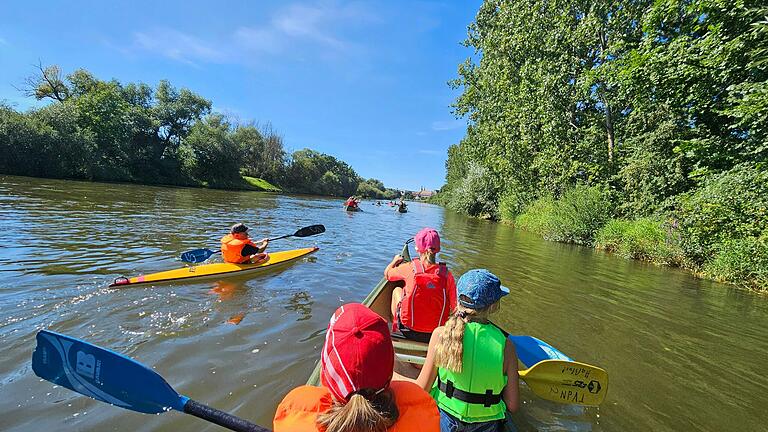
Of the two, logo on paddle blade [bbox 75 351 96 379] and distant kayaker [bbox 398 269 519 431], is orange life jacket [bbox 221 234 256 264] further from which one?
distant kayaker [bbox 398 269 519 431]

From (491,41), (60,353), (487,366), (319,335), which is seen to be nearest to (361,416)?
(487,366)

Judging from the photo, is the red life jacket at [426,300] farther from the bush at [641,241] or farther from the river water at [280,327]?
the bush at [641,241]

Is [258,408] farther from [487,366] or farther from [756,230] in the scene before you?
[756,230]

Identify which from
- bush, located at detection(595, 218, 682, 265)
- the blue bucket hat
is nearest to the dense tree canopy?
bush, located at detection(595, 218, 682, 265)

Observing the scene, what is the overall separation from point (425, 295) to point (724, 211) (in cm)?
1072

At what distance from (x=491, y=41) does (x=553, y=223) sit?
13.6 meters

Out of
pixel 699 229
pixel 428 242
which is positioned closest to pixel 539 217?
pixel 699 229

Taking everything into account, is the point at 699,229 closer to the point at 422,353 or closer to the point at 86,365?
the point at 422,353

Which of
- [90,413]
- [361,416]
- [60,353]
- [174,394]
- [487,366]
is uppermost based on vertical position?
[361,416]

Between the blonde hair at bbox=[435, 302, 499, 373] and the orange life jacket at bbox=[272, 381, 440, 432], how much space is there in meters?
0.80

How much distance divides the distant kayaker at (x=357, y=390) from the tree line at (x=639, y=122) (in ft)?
38.8

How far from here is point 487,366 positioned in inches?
91.8

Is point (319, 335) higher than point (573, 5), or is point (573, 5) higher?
point (573, 5)

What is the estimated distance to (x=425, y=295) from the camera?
12.9 ft
